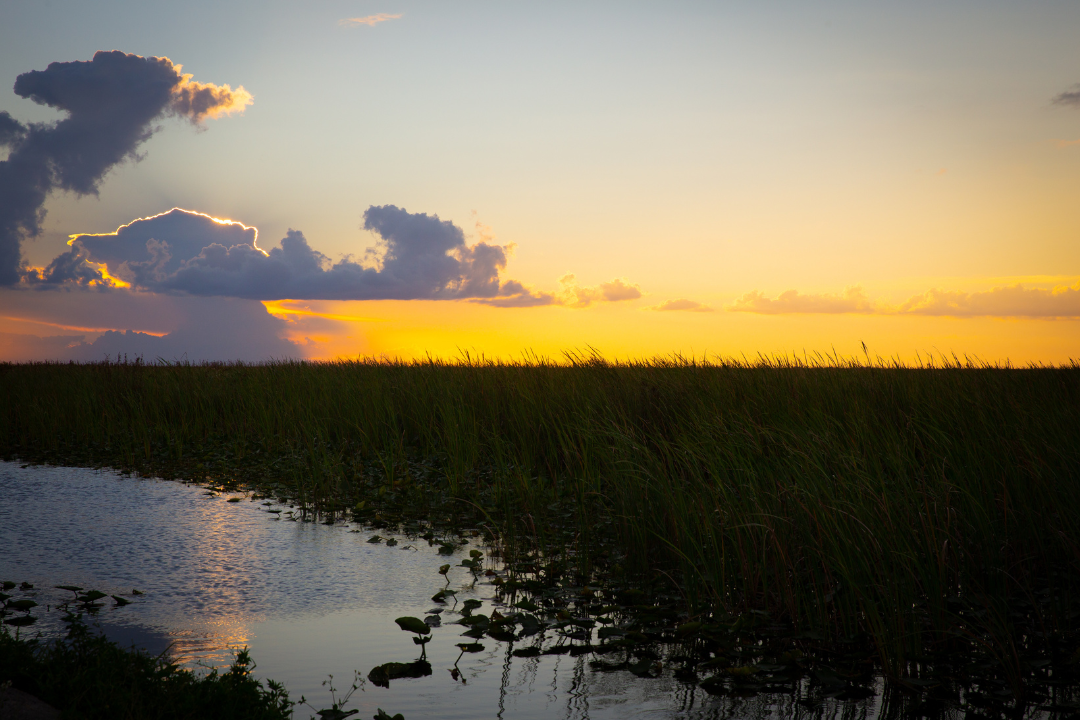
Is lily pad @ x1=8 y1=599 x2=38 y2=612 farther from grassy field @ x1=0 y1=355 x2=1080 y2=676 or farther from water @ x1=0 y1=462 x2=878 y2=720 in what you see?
grassy field @ x1=0 y1=355 x2=1080 y2=676

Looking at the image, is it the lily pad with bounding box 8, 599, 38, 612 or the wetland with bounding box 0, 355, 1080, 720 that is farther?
the lily pad with bounding box 8, 599, 38, 612

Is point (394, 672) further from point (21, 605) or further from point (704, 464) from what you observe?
point (704, 464)

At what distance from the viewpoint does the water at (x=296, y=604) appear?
9.77 feet

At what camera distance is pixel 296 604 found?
4.20 metres

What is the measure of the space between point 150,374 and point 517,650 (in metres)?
14.7

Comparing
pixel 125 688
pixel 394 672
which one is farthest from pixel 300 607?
pixel 125 688

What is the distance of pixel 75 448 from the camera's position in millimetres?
11180

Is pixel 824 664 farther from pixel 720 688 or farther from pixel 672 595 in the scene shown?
pixel 672 595

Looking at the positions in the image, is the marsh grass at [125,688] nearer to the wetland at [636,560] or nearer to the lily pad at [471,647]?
the wetland at [636,560]

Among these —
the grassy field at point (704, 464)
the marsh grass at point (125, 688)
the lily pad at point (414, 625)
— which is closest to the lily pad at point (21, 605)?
the marsh grass at point (125, 688)

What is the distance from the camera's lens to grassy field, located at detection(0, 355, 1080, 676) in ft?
12.5

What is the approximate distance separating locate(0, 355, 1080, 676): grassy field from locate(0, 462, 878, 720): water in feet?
2.61

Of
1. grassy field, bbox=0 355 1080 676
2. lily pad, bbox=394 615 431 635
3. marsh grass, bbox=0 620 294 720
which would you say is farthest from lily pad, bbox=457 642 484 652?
grassy field, bbox=0 355 1080 676

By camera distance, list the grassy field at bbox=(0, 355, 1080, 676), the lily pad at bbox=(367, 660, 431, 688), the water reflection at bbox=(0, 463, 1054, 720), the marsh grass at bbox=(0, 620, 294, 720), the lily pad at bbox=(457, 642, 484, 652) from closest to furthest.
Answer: the marsh grass at bbox=(0, 620, 294, 720) < the water reflection at bbox=(0, 463, 1054, 720) < the lily pad at bbox=(367, 660, 431, 688) < the lily pad at bbox=(457, 642, 484, 652) < the grassy field at bbox=(0, 355, 1080, 676)
